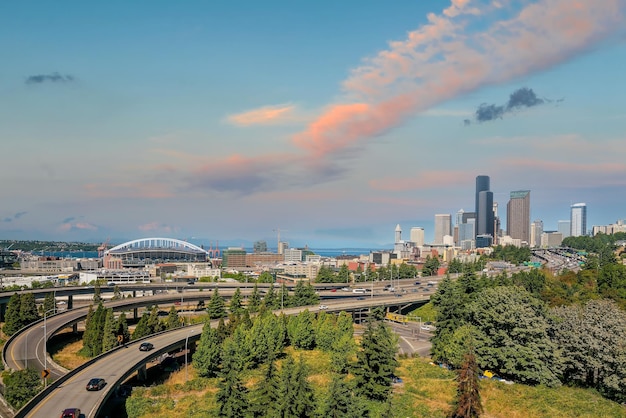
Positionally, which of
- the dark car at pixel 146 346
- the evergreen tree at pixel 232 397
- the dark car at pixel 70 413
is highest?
the evergreen tree at pixel 232 397

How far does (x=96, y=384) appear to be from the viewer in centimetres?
4841

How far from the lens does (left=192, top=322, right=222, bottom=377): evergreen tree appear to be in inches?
2477

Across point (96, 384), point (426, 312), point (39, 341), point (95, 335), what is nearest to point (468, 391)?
point (96, 384)

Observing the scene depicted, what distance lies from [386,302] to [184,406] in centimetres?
8189

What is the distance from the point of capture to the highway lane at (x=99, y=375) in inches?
1684

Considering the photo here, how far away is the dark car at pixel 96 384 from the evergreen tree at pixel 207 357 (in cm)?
1501

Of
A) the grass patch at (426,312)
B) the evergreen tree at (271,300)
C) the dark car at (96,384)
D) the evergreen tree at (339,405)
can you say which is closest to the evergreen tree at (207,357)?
the dark car at (96,384)

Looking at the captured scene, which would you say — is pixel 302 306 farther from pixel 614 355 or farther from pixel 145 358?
pixel 614 355

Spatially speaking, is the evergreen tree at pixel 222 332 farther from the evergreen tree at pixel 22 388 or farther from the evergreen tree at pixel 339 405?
the evergreen tree at pixel 339 405

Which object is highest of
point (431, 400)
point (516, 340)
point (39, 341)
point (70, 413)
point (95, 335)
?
point (516, 340)

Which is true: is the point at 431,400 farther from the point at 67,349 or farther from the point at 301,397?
Answer: the point at 67,349

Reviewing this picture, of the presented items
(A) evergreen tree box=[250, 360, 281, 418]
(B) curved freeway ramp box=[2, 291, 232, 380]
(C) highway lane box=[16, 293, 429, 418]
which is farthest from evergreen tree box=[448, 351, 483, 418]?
(B) curved freeway ramp box=[2, 291, 232, 380]

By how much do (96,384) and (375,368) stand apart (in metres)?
28.1

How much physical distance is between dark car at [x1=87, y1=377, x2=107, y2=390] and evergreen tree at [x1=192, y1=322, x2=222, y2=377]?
15006mm
